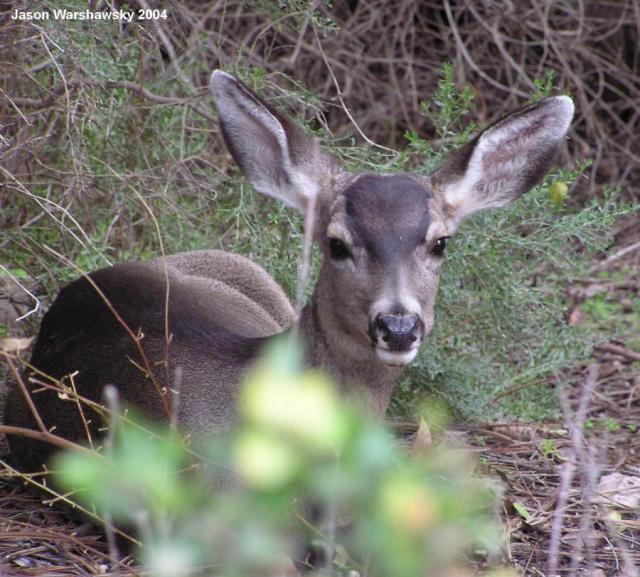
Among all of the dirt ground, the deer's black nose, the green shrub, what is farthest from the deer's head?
the green shrub

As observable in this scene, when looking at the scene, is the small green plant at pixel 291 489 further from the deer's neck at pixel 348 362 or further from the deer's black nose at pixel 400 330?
the deer's neck at pixel 348 362

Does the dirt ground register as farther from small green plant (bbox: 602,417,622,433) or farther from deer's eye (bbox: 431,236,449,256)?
deer's eye (bbox: 431,236,449,256)

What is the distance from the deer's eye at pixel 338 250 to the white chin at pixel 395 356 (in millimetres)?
407

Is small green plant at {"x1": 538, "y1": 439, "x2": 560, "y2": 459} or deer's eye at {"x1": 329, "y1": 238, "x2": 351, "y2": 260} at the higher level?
deer's eye at {"x1": 329, "y1": 238, "x2": 351, "y2": 260}

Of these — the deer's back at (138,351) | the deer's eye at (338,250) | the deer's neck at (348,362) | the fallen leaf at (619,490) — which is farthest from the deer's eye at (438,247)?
the fallen leaf at (619,490)

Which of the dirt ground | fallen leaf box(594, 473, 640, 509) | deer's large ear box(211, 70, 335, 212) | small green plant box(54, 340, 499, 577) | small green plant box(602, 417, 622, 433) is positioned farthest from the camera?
small green plant box(602, 417, 622, 433)

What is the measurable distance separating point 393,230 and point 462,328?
1829 mm

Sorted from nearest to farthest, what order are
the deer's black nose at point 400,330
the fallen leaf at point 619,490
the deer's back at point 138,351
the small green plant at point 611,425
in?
the deer's black nose at point 400,330 < the deer's back at point 138,351 < the fallen leaf at point 619,490 < the small green plant at point 611,425

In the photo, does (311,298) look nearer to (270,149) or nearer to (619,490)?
(270,149)

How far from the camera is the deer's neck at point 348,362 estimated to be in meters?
3.97

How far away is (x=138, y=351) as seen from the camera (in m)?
4.28

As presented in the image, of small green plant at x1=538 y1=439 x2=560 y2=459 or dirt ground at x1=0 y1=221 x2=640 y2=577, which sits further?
small green plant at x1=538 y1=439 x2=560 y2=459

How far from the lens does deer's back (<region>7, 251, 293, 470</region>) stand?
4102 mm

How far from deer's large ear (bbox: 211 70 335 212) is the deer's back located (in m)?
0.57
